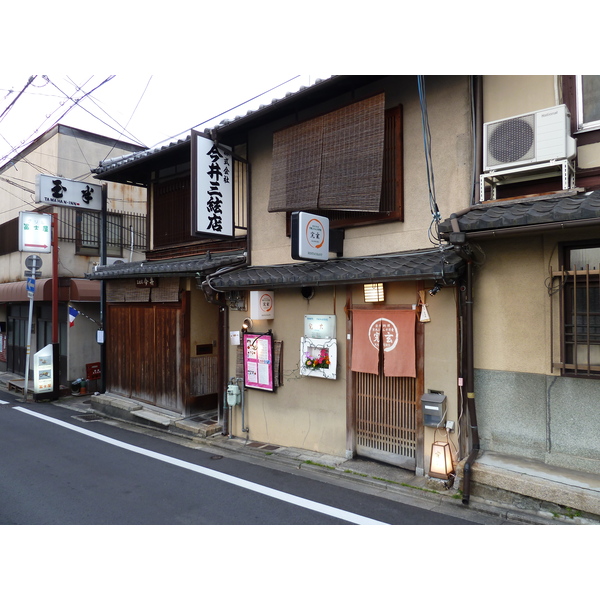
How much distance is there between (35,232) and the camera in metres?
15.3

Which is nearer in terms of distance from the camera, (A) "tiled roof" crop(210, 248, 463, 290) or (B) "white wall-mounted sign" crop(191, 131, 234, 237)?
(A) "tiled roof" crop(210, 248, 463, 290)

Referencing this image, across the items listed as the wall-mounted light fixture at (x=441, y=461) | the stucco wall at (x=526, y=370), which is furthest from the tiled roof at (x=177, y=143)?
the wall-mounted light fixture at (x=441, y=461)

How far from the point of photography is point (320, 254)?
315 inches

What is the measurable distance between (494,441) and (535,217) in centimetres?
344

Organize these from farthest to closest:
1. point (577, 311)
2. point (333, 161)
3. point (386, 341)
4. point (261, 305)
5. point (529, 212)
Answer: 1. point (261, 305)
2. point (333, 161)
3. point (386, 341)
4. point (577, 311)
5. point (529, 212)

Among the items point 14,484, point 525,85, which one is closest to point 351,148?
point 525,85

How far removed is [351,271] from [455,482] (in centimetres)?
368

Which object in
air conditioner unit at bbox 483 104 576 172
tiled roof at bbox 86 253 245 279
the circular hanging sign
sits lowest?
the circular hanging sign

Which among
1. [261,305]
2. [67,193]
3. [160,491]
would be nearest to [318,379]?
[261,305]

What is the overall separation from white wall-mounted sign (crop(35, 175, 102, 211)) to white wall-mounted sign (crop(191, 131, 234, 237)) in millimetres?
6815

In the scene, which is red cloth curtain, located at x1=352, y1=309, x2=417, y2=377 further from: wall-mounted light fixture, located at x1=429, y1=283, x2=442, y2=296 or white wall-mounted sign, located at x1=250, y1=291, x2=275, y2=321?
white wall-mounted sign, located at x1=250, y1=291, x2=275, y2=321

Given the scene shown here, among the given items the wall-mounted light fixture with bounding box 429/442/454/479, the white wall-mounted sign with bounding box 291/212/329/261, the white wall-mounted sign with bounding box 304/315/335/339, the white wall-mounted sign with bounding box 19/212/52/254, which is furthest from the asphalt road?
the white wall-mounted sign with bounding box 19/212/52/254

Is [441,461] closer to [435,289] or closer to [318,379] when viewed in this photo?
[435,289]

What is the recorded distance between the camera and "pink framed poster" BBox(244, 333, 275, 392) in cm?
938
